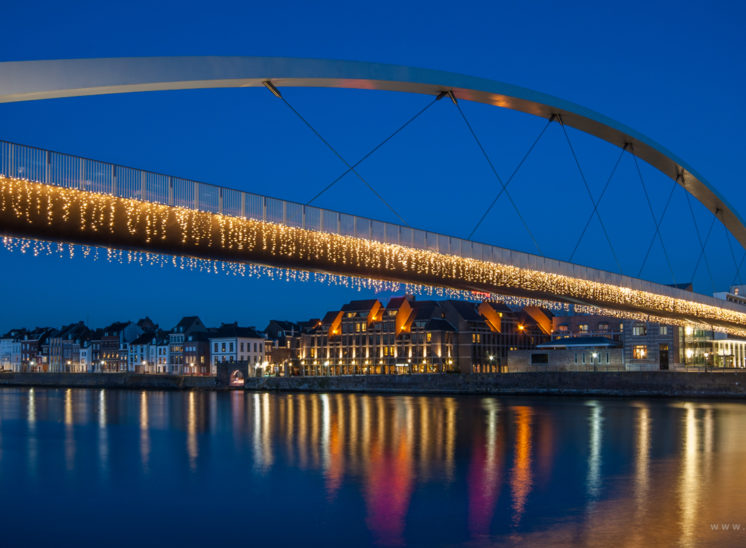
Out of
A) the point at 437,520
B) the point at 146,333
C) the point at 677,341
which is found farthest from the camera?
the point at 146,333

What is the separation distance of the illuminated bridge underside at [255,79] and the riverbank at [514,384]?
3058 centimetres

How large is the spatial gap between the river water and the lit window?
44.8 m

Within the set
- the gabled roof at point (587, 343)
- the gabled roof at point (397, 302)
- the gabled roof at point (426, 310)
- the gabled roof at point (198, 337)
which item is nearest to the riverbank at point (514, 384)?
the gabled roof at point (587, 343)

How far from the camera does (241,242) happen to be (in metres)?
28.0

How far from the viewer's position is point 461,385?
7281 cm

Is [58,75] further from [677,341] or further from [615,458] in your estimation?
[677,341]

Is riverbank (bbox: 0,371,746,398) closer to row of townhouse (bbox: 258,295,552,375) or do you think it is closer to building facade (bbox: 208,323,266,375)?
building facade (bbox: 208,323,266,375)

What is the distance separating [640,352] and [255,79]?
68.5 meters

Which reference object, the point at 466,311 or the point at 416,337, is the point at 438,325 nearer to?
the point at 416,337

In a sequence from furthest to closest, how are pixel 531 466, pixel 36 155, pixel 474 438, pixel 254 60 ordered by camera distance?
pixel 474 438 → pixel 531 466 → pixel 36 155 → pixel 254 60

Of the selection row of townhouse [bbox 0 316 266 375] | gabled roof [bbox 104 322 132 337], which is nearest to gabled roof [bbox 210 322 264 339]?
row of townhouse [bbox 0 316 266 375]

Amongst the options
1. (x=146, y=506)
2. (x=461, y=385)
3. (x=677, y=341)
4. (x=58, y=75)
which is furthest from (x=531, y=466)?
(x=677, y=341)

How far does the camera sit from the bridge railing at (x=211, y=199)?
65.3 feet

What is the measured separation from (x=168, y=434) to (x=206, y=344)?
8790cm
